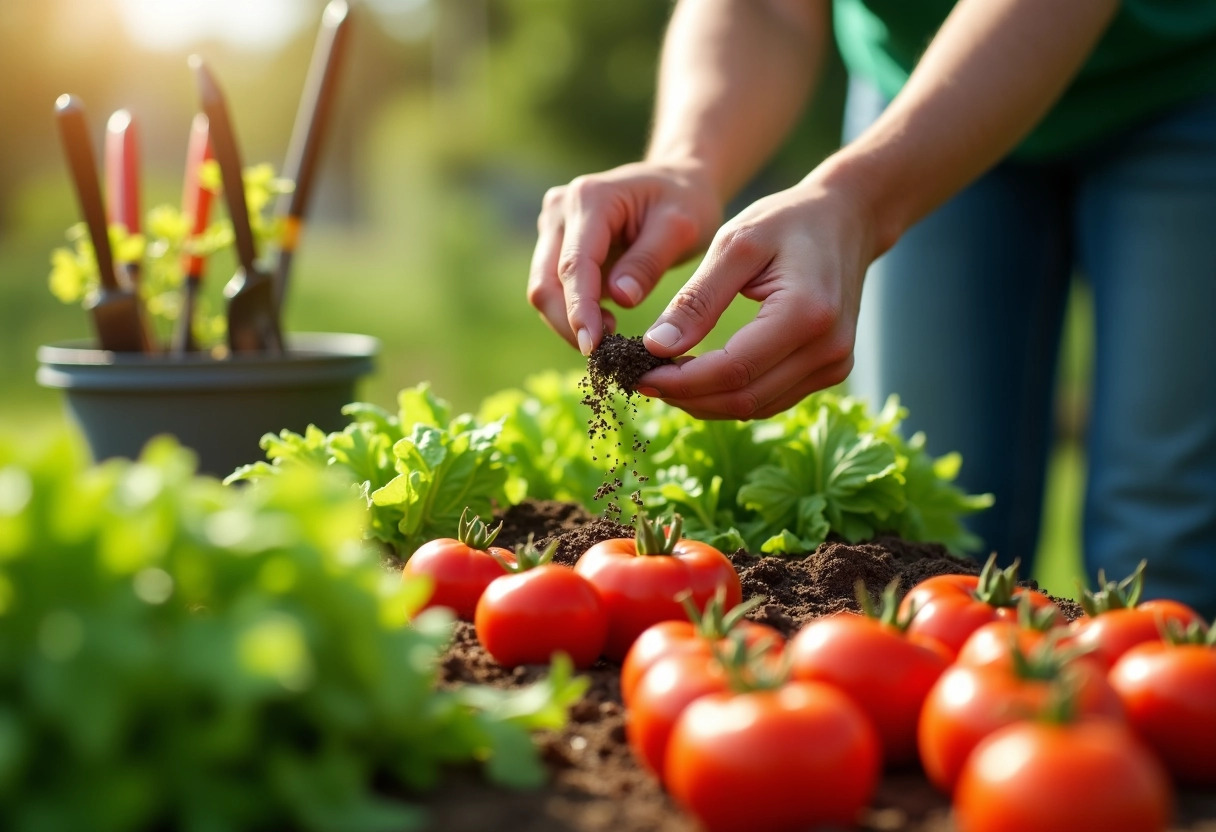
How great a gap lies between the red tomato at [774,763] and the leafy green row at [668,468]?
3.37 feet

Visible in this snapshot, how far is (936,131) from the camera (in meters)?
2.27

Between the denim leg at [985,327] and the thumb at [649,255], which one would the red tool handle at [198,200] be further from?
the denim leg at [985,327]

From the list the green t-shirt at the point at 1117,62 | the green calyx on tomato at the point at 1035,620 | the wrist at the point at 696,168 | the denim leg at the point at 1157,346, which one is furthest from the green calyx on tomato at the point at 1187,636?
the green t-shirt at the point at 1117,62

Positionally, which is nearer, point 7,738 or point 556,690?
point 7,738

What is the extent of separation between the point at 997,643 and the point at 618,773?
0.45 metres

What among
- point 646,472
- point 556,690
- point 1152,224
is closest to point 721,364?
point 646,472

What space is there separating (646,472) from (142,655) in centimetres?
156

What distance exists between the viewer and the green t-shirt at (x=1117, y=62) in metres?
2.76

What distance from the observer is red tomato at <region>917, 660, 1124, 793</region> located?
3.78 feet

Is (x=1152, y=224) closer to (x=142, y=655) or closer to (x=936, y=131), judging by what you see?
(x=936, y=131)

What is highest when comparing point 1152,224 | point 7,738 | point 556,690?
point 1152,224

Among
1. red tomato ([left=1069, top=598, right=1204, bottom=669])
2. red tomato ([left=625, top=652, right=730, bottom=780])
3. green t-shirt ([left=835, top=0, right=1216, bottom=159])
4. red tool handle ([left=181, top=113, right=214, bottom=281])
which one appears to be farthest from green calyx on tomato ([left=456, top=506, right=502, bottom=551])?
green t-shirt ([left=835, top=0, right=1216, bottom=159])

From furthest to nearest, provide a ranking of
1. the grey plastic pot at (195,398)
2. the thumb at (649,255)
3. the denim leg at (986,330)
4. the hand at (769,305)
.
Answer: the denim leg at (986,330) → the grey plastic pot at (195,398) → the thumb at (649,255) → the hand at (769,305)

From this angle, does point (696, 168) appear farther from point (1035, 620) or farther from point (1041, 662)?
point (1041, 662)
